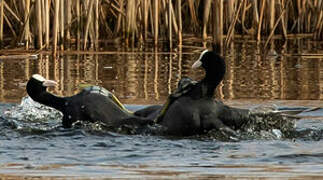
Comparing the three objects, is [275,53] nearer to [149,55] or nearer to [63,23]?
[149,55]

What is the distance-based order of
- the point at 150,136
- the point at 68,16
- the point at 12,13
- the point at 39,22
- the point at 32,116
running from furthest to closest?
the point at 12,13 < the point at 68,16 < the point at 39,22 < the point at 32,116 < the point at 150,136

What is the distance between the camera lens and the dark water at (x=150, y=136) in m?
5.09

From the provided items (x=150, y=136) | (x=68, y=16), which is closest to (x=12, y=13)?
(x=68, y=16)

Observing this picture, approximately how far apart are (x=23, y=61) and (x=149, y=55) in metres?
1.78

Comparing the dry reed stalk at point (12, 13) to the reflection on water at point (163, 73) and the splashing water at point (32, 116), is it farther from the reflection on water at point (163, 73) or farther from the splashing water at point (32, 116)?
the splashing water at point (32, 116)

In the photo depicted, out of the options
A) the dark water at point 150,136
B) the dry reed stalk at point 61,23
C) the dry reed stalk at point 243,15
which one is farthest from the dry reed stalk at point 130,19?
the dry reed stalk at point 243,15

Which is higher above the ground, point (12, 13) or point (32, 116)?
point (12, 13)

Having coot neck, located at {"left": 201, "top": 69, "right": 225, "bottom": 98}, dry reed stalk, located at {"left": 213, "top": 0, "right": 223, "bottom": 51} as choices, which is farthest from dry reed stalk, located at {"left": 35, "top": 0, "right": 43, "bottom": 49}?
coot neck, located at {"left": 201, "top": 69, "right": 225, "bottom": 98}

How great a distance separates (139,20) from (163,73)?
2877 millimetres

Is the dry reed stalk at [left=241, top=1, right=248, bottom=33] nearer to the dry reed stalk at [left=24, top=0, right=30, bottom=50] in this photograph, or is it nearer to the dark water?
the dark water

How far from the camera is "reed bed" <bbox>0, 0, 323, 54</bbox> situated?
1170 cm

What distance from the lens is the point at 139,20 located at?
13016 mm

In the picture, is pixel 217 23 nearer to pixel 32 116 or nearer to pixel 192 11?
pixel 192 11

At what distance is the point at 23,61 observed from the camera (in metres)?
11.2
